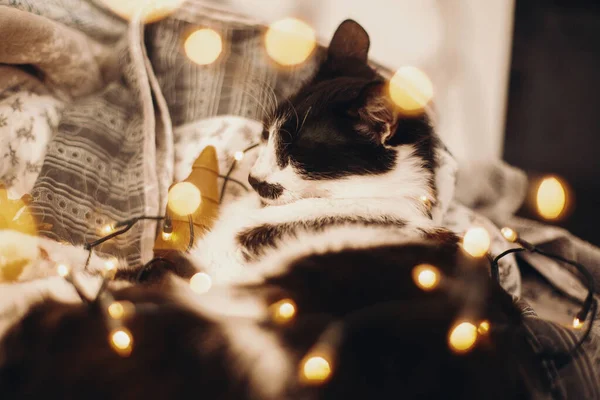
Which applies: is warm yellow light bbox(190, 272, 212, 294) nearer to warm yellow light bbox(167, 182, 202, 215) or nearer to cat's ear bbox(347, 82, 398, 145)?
warm yellow light bbox(167, 182, 202, 215)

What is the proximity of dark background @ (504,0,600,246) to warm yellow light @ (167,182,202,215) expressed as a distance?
4.34 feet

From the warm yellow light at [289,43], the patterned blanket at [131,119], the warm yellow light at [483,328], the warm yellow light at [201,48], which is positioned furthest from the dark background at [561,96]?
the warm yellow light at [483,328]

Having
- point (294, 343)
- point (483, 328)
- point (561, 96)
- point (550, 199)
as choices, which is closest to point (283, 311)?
point (294, 343)

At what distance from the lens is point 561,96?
1741mm

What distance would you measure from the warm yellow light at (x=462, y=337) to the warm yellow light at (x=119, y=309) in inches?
18.2

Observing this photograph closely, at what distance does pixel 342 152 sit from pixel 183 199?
33 centimetres

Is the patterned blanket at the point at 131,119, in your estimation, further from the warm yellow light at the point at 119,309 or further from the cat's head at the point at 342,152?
the warm yellow light at the point at 119,309

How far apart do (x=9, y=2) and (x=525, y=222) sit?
1516 millimetres

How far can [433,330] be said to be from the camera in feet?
2.18

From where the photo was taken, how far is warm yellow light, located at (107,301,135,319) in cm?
67

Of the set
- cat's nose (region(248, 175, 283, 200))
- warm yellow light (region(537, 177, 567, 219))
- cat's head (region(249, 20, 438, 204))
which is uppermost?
cat's head (region(249, 20, 438, 204))

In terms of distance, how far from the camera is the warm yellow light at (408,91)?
2.83ft

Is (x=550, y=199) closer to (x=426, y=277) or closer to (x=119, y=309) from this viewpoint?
(x=426, y=277)

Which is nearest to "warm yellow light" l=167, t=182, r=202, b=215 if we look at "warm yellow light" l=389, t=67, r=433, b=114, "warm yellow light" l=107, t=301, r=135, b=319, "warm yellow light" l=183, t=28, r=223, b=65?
"warm yellow light" l=107, t=301, r=135, b=319
